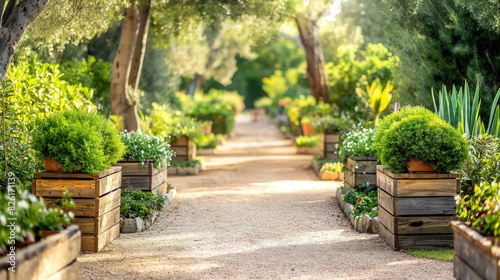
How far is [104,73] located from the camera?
10250mm

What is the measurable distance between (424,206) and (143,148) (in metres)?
3.72

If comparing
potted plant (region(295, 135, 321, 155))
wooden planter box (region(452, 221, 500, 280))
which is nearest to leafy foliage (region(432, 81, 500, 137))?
wooden planter box (region(452, 221, 500, 280))

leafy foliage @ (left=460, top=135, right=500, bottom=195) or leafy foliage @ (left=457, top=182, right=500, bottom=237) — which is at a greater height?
leafy foliage @ (left=460, top=135, right=500, bottom=195)

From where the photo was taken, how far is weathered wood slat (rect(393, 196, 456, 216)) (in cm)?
456

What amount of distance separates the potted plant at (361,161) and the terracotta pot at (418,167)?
1.73 metres

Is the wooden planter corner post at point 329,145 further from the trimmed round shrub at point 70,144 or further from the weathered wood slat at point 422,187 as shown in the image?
the trimmed round shrub at point 70,144

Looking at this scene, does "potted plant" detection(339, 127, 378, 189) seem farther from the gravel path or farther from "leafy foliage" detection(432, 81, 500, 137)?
"leafy foliage" detection(432, 81, 500, 137)

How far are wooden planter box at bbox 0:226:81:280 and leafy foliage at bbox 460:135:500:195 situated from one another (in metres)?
3.71

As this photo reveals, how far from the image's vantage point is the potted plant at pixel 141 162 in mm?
6438

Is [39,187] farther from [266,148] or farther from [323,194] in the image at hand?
[266,148]

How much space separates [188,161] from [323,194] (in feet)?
12.6

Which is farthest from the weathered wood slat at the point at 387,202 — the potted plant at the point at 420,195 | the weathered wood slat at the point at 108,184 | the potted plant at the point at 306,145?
the potted plant at the point at 306,145

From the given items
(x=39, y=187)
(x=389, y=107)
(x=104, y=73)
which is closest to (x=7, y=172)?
(x=39, y=187)

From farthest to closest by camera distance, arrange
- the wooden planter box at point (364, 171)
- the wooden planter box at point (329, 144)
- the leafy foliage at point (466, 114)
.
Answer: the wooden planter box at point (329, 144) → the wooden planter box at point (364, 171) → the leafy foliage at point (466, 114)
